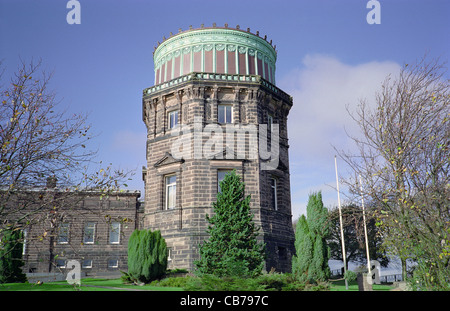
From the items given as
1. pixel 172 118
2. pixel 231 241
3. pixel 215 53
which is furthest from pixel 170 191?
pixel 215 53

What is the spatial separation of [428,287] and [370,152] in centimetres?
447

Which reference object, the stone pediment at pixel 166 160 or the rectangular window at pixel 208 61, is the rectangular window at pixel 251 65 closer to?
the rectangular window at pixel 208 61

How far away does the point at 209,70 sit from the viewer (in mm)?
28188

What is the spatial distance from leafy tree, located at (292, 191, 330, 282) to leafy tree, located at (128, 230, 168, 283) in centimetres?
711

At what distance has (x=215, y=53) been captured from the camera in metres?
28.5

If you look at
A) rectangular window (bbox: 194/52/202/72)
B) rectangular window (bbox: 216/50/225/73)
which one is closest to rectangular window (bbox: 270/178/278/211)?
rectangular window (bbox: 216/50/225/73)

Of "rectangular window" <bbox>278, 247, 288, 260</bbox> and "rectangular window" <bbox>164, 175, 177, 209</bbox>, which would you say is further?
"rectangular window" <bbox>164, 175, 177, 209</bbox>

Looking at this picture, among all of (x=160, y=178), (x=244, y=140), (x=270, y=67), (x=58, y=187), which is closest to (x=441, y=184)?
(x=58, y=187)

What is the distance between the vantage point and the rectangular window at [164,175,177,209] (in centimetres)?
2670

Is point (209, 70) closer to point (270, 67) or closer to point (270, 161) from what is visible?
point (270, 67)

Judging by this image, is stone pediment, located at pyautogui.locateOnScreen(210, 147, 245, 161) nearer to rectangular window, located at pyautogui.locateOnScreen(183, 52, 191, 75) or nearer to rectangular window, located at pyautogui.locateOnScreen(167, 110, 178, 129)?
rectangular window, located at pyautogui.locateOnScreen(167, 110, 178, 129)

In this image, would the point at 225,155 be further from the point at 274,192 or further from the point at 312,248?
the point at 312,248

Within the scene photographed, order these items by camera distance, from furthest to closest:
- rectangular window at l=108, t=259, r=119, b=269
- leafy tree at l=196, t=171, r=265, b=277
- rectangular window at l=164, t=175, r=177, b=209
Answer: rectangular window at l=108, t=259, r=119, b=269
rectangular window at l=164, t=175, r=177, b=209
leafy tree at l=196, t=171, r=265, b=277

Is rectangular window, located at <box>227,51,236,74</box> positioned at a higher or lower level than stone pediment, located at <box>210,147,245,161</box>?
higher
